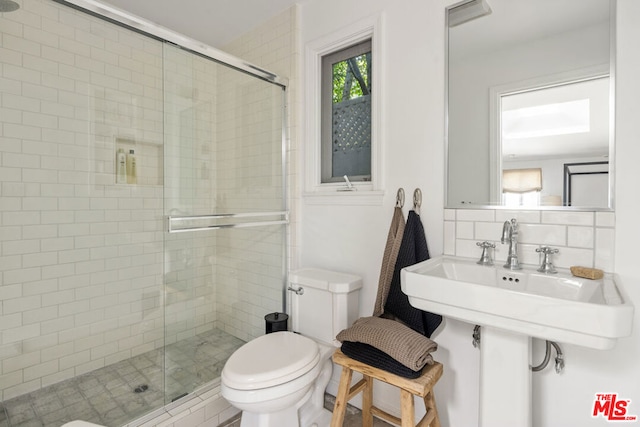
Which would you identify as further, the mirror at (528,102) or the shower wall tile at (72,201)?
the shower wall tile at (72,201)

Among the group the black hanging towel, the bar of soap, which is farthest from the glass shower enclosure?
the bar of soap

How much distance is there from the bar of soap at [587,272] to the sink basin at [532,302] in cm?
3

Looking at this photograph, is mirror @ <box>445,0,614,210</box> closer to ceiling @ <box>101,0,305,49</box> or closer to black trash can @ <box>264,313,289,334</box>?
black trash can @ <box>264,313,289,334</box>

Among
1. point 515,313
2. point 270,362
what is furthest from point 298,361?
point 515,313

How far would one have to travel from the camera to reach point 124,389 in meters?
1.75

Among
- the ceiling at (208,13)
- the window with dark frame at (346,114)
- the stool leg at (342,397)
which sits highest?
the ceiling at (208,13)

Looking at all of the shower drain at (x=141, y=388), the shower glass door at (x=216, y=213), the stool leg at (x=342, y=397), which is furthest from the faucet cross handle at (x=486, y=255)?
the shower drain at (x=141, y=388)

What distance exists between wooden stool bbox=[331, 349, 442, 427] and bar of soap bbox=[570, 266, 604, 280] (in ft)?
2.03

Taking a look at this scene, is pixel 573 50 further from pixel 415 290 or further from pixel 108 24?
pixel 108 24

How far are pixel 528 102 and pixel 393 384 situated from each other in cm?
131

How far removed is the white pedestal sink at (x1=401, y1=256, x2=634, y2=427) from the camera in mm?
859

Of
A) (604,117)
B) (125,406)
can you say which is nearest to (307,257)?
(125,406)

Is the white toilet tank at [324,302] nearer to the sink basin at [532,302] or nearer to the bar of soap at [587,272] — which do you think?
the sink basin at [532,302]

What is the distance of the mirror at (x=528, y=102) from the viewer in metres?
1.23
